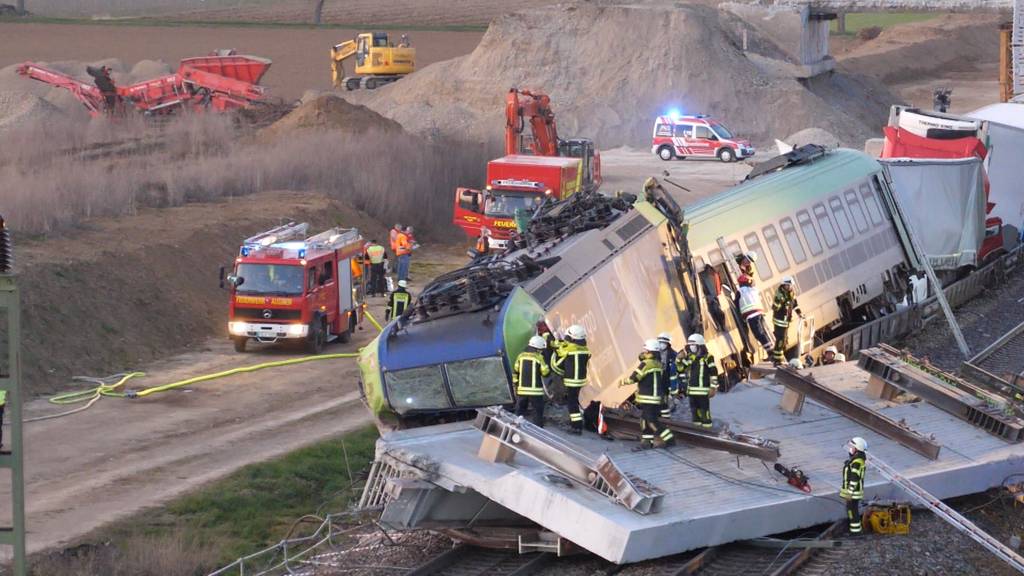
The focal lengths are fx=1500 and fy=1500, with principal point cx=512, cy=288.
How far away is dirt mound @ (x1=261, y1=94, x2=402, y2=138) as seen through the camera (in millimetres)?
49438

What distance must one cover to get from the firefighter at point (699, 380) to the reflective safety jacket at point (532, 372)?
1.76 metres

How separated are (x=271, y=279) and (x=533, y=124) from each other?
1955 cm

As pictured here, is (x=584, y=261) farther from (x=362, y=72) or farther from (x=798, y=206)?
(x=362, y=72)

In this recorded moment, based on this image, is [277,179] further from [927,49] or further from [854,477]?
[927,49]

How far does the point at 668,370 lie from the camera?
17.0m

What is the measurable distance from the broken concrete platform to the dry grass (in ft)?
61.1

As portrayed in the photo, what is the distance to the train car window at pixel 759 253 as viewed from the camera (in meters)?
23.1

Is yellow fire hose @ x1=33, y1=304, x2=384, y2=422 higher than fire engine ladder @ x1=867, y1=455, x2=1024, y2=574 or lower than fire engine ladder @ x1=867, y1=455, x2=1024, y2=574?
lower

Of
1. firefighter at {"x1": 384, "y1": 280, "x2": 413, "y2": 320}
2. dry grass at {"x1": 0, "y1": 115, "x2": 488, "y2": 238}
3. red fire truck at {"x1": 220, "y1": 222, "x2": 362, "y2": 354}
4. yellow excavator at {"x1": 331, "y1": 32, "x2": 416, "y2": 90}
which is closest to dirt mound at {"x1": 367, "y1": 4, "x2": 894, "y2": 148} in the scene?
yellow excavator at {"x1": 331, "y1": 32, "x2": 416, "y2": 90}

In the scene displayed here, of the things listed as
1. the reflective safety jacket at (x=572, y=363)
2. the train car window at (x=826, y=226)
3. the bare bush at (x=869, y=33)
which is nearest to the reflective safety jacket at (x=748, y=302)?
the train car window at (x=826, y=226)

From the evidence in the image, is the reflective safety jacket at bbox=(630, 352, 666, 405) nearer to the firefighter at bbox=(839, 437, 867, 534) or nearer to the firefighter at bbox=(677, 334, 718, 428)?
the firefighter at bbox=(677, 334, 718, 428)

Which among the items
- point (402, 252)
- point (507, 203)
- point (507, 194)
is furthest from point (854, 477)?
point (507, 194)

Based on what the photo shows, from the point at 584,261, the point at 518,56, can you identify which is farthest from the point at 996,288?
the point at 518,56

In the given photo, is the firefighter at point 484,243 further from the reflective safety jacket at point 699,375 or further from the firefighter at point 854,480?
the firefighter at point 854,480
